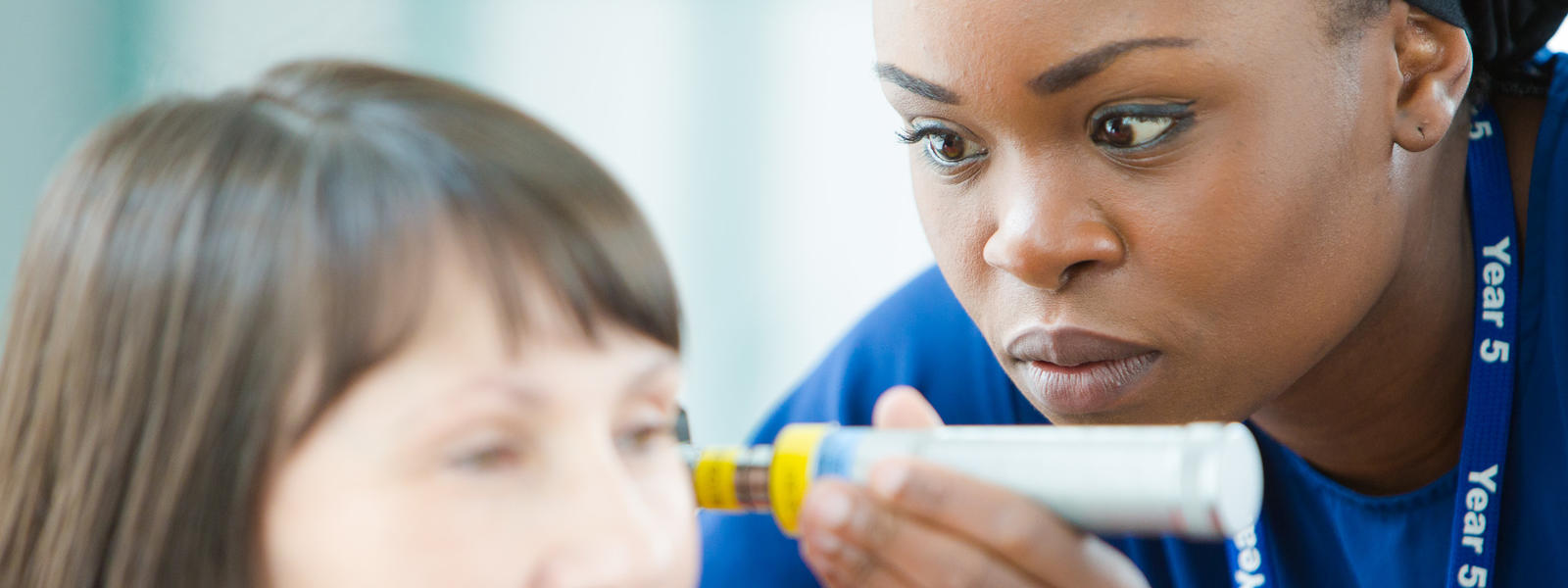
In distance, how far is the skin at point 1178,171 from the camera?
2.45ft

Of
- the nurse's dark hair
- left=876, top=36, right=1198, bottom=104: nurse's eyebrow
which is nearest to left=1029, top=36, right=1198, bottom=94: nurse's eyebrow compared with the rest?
left=876, top=36, right=1198, bottom=104: nurse's eyebrow

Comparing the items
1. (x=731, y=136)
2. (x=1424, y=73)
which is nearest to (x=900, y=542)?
(x=1424, y=73)

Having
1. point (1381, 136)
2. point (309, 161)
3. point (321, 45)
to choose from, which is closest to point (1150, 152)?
point (1381, 136)

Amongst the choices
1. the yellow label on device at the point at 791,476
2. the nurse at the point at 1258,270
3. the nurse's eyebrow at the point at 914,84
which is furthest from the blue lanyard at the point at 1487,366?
the yellow label on device at the point at 791,476

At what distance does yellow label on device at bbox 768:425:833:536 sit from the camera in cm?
62

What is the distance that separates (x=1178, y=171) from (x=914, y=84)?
140mm

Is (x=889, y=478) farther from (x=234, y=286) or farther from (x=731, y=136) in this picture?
(x=731, y=136)

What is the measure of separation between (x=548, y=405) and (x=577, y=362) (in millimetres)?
22

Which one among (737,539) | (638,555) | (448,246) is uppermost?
(448,246)

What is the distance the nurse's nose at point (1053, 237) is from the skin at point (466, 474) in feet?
0.86

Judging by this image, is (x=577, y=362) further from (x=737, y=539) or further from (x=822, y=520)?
(x=737, y=539)

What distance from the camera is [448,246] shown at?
1.88ft

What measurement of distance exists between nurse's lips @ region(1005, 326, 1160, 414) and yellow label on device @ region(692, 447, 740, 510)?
22 cm

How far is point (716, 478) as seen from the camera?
2.11 feet
